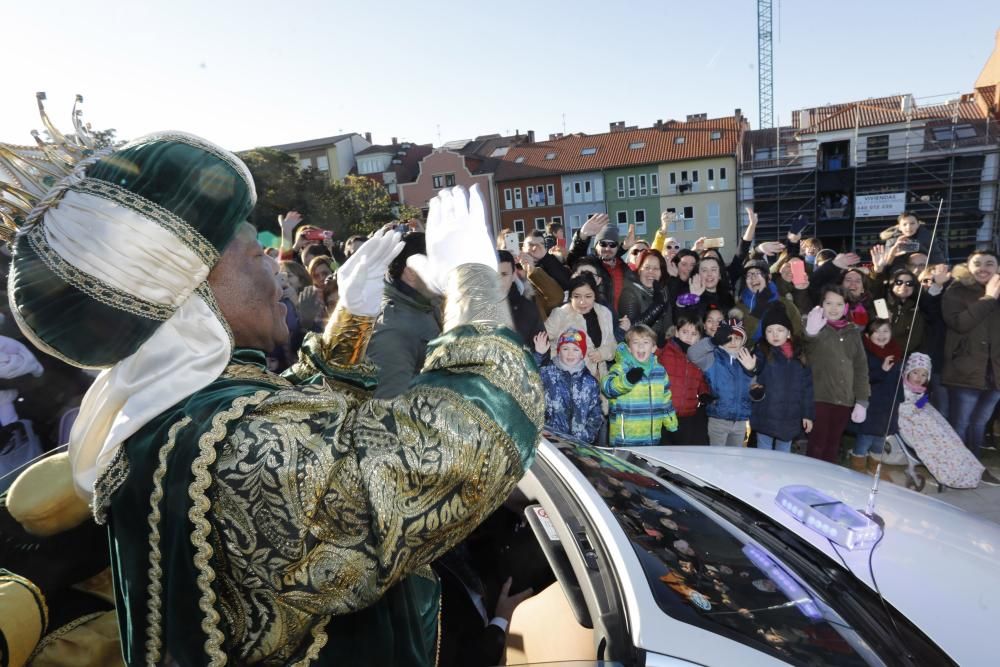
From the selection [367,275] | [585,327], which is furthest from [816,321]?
[367,275]

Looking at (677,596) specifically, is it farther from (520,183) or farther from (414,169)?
(414,169)

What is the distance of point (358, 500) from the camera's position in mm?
973

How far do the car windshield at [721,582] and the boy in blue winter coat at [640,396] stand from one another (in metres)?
2.23

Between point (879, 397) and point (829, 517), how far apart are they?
3.94 m

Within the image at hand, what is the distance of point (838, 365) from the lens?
5.00 m

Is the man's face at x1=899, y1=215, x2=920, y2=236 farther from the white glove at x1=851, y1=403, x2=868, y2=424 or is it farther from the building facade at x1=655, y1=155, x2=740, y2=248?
the building facade at x1=655, y1=155, x2=740, y2=248

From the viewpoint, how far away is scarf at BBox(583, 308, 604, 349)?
519 cm

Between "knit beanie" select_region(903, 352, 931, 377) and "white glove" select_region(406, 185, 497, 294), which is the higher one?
"white glove" select_region(406, 185, 497, 294)

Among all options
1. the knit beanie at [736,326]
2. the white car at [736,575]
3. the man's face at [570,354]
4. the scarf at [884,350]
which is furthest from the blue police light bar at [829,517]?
the scarf at [884,350]

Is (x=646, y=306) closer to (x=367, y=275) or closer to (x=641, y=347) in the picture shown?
(x=641, y=347)

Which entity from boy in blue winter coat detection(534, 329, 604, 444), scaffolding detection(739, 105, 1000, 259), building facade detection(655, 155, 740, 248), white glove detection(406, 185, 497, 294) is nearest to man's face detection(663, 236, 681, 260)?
boy in blue winter coat detection(534, 329, 604, 444)

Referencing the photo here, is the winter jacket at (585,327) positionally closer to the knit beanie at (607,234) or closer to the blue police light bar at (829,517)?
the knit beanie at (607,234)

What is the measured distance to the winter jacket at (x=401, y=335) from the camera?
2953mm

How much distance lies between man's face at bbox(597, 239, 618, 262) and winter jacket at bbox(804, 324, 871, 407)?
205 cm
